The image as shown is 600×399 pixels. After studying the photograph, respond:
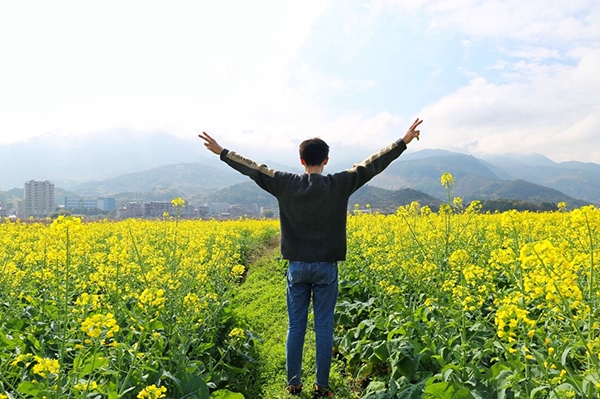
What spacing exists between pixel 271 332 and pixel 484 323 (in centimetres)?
380

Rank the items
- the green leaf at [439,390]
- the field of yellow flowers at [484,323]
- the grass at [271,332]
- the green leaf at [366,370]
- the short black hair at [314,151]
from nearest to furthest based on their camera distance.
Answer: the field of yellow flowers at [484,323] → the green leaf at [439,390] → the short black hair at [314,151] → the green leaf at [366,370] → the grass at [271,332]

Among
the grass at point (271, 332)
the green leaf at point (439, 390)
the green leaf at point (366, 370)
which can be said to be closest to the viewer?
the green leaf at point (439, 390)

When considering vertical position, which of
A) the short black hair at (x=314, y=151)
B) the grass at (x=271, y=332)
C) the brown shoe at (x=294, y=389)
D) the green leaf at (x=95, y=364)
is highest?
the short black hair at (x=314, y=151)

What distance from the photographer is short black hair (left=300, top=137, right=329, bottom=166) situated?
3807 mm

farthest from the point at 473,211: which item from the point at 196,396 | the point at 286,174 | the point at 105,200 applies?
the point at 105,200

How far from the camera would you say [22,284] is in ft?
14.7

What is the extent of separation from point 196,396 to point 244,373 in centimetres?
150

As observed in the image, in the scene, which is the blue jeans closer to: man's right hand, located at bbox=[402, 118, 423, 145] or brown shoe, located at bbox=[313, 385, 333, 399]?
brown shoe, located at bbox=[313, 385, 333, 399]

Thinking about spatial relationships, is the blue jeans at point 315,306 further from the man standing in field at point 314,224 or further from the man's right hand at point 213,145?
the man's right hand at point 213,145

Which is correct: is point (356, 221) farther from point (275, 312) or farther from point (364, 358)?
point (364, 358)

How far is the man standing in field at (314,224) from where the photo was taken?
3.69 m

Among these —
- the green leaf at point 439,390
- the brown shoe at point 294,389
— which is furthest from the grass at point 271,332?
the green leaf at point 439,390

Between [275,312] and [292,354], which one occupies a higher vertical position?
[292,354]

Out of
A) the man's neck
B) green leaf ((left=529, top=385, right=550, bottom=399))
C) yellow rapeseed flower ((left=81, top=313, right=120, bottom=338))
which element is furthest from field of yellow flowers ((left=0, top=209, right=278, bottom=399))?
green leaf ((left=529, top=385, right=550, bottom=399))
